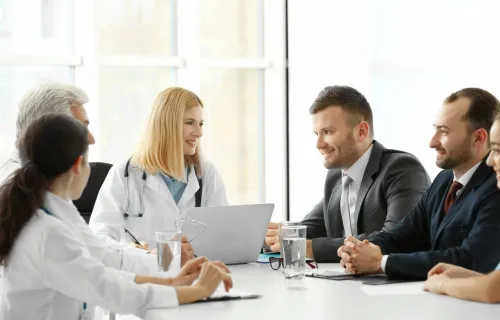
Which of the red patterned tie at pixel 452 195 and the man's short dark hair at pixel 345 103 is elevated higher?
the man's short dark hair at pixel 345 103

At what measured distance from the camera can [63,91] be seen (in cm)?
341

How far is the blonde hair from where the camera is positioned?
3.95 metres

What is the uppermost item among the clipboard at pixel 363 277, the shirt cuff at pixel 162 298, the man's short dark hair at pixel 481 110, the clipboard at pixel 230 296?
the man's short dark hair at pixel 481 110

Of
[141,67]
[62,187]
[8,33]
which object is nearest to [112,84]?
[141,67]

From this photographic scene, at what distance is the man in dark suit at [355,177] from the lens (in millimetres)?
3551

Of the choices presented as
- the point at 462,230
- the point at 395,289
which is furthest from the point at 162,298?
the point at 462,230

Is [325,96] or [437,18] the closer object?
[325,96]

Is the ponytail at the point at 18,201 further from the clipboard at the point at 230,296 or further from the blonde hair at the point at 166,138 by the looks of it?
the blonde hair at the point at 166,138

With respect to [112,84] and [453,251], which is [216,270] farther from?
[112,84]

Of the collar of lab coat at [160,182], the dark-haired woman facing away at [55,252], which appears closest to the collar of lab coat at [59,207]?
the dark-haired woman facing away at [55,252]

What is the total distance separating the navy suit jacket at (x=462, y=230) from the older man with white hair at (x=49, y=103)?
142 cm

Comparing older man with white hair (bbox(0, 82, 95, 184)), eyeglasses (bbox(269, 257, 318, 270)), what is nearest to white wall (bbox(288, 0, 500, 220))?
eyeglasses (bbox(269, 257, 318, 270))

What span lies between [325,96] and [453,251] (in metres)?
1.29

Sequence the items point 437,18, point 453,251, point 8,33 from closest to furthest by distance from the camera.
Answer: point 453,251 < point 437,18 < point 8,33
